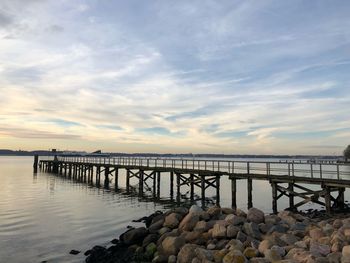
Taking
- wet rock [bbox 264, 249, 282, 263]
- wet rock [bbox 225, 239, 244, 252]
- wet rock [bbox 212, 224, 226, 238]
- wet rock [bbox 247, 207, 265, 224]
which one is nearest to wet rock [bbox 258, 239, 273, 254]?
wet rock [bbox 264, 249, 282, 263]

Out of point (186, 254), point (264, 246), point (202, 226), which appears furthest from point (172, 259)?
point (264, 246)

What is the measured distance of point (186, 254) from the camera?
11266 mm

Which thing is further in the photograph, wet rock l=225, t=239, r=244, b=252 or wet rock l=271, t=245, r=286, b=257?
wet rock l=225, t=239, r=244, b=252

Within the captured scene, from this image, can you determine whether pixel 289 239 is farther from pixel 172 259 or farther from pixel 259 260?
pixel 172 259

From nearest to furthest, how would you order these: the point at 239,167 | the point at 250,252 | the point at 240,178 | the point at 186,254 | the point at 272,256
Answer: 1. the point at 272,256
2. the point at 250,252
3. the point at 186,254
4. the point at 240,178
5. the point at 239,167

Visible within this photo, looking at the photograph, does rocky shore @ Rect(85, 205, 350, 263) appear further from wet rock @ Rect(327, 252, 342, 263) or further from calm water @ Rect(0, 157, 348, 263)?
calm water @ Rect(0, 157, 348, 263)

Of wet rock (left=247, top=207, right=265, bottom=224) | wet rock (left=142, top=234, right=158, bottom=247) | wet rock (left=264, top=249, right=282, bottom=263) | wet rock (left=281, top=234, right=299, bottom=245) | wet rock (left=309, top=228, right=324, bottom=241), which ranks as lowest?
wet rock (left=142, top=234, right=158, bottom=247)

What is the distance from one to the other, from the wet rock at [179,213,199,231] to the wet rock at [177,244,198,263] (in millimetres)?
2345

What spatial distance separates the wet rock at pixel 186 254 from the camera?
11.2 meters

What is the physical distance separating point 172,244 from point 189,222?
2.03 m

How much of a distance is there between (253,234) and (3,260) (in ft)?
34.6

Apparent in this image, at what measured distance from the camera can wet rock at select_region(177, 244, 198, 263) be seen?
11156 mm

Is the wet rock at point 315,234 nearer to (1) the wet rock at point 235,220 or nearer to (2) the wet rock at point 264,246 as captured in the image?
(2) the wet rock at point 264,246

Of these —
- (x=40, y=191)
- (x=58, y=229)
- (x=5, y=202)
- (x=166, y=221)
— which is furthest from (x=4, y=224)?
(x=40, y=191)
